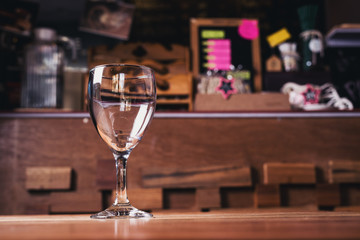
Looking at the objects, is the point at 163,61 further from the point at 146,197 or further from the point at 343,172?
the point at 343,172

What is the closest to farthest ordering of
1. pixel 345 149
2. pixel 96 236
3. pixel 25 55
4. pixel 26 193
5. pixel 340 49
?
pixel 96 236 → pixel 26 193 → pixel 345 149 → pixel 25 55 → pixel 340 49

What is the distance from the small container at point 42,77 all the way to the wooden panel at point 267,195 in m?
0.98

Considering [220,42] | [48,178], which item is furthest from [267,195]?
[220,42]

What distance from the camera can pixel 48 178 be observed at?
1.36 meters

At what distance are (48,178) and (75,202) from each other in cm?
14

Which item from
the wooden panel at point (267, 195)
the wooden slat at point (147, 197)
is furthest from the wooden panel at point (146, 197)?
the wooden panel at point (267, 195)

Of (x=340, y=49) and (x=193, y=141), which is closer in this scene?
(x=193, y=141)

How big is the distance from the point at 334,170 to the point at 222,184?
1.49 feet

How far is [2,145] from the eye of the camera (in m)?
1.38

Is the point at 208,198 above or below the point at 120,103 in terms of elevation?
below

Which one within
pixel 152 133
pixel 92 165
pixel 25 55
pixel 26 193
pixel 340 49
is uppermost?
pixel 340 49

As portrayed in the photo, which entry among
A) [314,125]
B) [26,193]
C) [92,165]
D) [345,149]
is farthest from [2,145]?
[345,149]

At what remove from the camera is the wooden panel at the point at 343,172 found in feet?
4.70

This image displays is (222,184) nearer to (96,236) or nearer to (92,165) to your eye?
(92,165)
